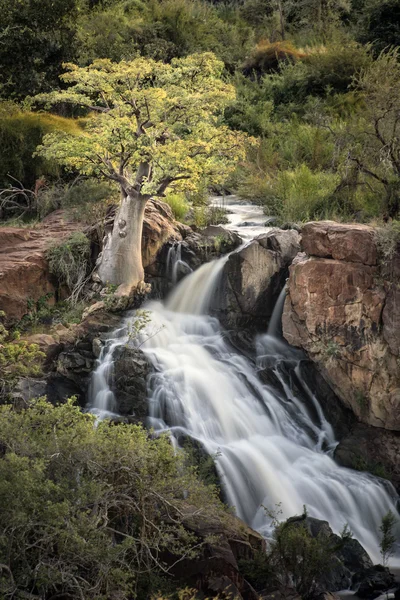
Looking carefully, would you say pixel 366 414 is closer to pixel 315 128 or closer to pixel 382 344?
pixel 382 344

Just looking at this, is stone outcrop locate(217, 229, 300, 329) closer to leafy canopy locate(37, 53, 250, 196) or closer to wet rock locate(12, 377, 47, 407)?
leafy canopy locate(37, 53, 250, 196)

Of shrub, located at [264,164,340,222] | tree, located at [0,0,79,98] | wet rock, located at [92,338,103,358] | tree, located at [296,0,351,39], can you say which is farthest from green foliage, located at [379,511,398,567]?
tree, located at [296,0,351,39]

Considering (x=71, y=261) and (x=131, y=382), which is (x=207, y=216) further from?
(x=131, y=382)

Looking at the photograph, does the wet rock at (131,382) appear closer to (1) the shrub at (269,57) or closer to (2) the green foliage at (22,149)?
(2) the green foliage at (22,149)

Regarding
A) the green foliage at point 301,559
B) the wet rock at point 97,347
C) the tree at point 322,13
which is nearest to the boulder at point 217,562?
the green foliage at point 301,559

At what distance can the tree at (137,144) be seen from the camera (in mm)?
11633

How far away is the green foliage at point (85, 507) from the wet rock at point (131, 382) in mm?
2576

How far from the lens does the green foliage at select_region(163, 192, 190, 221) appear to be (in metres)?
14.5

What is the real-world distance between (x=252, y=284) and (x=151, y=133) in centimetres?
330

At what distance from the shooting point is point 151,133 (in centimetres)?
1186

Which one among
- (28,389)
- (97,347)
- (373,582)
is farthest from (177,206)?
(373,582)

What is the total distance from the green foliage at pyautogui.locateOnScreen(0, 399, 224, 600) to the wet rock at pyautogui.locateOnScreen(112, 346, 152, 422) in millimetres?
2576

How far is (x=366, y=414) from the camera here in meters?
10.5

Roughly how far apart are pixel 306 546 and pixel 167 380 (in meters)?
3.97
